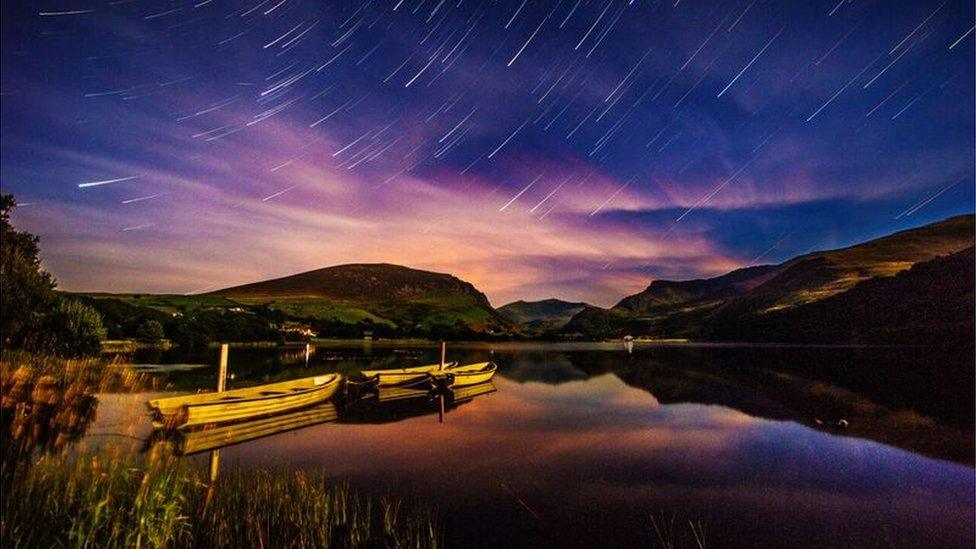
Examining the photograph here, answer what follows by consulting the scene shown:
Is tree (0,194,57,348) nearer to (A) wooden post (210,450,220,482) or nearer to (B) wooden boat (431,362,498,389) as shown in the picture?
(A) wooden post (210,450,220,482)

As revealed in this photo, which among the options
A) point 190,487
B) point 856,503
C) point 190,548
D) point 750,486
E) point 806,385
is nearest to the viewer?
point 190,548

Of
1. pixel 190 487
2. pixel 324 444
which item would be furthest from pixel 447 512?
pixel 324 444

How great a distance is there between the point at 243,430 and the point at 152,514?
58.1 ft

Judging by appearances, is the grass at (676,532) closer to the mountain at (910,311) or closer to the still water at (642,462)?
the still water at (642,462)

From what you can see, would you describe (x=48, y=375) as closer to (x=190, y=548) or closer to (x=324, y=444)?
(x=324, y=444)

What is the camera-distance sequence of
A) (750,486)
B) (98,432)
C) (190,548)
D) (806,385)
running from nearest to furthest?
1. (190,548)
2. (750,486)
3. (98,432)
4. (806,385)

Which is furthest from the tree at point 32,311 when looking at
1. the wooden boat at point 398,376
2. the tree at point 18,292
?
the wooden boat at point 398,376

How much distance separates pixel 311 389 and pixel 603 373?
47.2 m

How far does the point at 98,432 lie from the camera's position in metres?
20.8

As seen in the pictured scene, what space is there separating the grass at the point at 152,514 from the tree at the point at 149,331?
3486 inches

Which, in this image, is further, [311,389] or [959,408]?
[959,408]

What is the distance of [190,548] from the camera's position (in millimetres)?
8938

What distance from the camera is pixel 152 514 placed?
869cm

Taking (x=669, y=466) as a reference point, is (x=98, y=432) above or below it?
above
